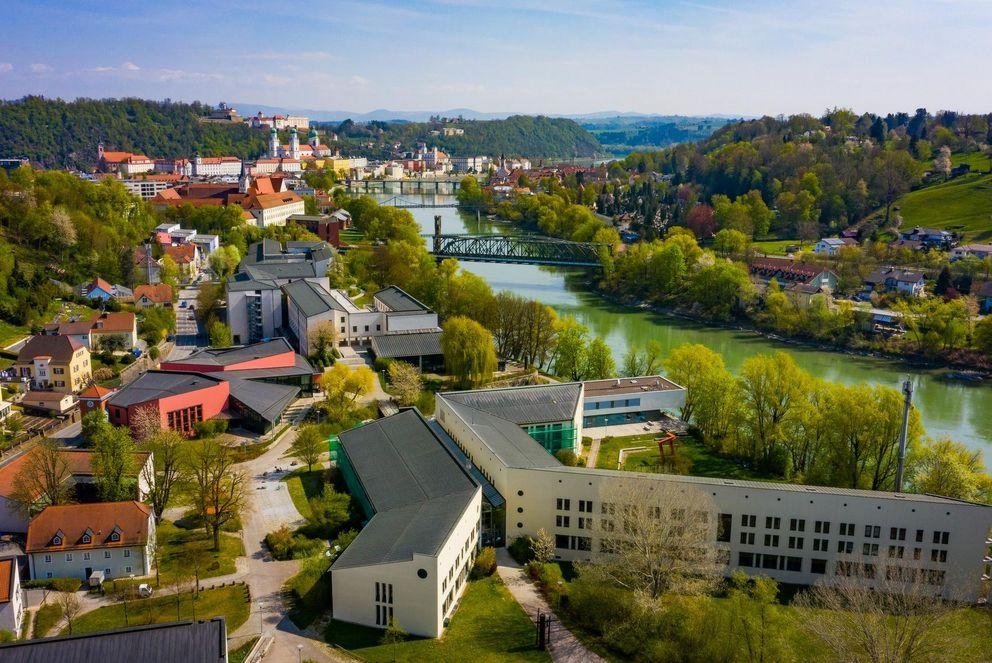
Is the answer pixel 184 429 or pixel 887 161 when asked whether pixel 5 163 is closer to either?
pixel 184 429

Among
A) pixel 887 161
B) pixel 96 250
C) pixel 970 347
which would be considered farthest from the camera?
pixel 887 161

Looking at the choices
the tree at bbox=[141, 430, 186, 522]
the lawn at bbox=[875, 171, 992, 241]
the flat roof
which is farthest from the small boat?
the tree at bbox=[141, 430, 186, 522]

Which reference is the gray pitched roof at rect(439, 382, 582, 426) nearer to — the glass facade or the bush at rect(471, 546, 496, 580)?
the glass facade

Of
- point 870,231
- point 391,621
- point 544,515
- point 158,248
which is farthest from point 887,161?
point 391,621

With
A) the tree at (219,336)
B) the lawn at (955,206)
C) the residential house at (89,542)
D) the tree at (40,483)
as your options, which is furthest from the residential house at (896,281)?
the tree at (40,483)

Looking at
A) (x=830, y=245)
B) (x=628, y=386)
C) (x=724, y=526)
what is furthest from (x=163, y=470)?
(x=830, y=245)

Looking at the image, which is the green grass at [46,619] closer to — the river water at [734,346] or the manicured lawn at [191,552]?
the manicured lawn at [191,552]
